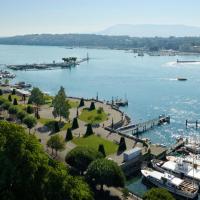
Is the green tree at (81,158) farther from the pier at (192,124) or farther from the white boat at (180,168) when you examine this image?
the pier at (192,124)

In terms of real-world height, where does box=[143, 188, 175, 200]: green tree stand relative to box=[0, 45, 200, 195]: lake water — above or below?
above

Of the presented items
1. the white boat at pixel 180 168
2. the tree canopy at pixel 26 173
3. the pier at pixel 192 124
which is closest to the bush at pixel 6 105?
the white boat at pixel 180 168

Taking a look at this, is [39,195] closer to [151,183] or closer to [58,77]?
[151,183]

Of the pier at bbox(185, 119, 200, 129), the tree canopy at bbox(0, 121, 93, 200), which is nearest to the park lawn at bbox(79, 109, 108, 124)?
the pier at bbox(185, 119, 200, 129)

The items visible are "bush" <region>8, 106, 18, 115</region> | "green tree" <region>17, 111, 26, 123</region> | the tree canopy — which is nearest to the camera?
the tree canopy

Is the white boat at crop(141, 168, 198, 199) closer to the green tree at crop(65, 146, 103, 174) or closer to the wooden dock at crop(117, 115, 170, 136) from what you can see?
the green tree at crop(65, 146, 103, 174)

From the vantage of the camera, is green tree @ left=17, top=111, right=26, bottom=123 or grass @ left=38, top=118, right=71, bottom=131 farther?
green tree @ left=17, top=111, right=26, bottom=123
